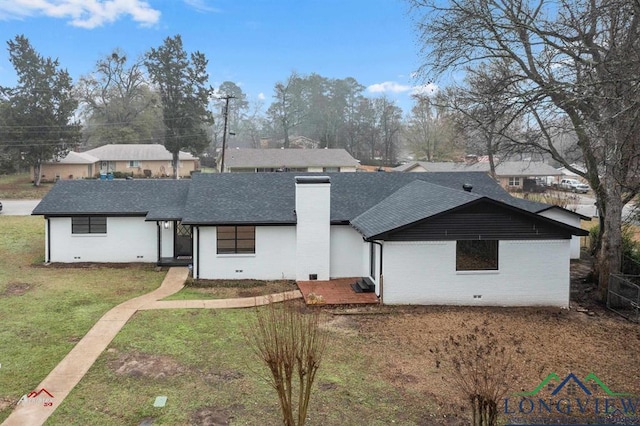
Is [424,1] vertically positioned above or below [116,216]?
above

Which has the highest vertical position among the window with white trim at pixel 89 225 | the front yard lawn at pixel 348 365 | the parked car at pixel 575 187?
the parked car at pixel 575 187

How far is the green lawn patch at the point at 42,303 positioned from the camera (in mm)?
9844

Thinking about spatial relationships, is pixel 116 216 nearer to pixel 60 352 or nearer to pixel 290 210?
pixel 290 210

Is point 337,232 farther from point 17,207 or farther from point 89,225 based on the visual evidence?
point 17,207

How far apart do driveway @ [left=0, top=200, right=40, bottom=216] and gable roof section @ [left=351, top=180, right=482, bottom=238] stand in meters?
25.2

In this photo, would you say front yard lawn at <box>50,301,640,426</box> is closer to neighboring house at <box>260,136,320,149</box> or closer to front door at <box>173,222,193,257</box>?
front door at <box>173,222,193,257</box>

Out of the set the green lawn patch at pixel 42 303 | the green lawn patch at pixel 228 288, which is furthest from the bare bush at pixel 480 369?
the green lawn patch at pixel 42 303

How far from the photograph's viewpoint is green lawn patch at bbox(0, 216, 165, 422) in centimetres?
984

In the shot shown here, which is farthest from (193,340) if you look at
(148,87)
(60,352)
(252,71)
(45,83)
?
(148,87)

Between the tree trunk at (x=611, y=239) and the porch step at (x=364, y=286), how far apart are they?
799 cm

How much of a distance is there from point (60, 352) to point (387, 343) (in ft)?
24.2

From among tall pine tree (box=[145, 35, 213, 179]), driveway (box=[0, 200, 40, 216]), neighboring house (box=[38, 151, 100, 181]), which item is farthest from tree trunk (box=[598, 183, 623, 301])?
neighboring house (box=[38, 151, 100, 181])

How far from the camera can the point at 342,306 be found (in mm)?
15023

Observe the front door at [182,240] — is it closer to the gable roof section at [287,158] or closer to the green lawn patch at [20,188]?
the green lawn patch at [20,188]
